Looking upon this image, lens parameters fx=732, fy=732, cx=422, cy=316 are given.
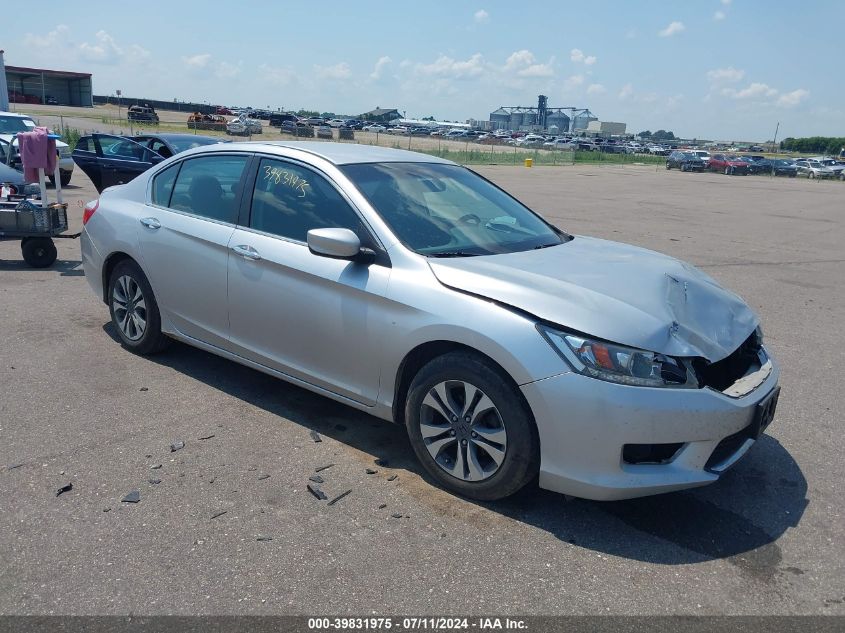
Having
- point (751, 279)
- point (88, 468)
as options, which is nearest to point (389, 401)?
point (88, 468)

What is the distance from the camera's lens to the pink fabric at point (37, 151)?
26.8 feet

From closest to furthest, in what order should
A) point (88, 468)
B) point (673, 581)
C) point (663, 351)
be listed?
point (673, 581)
point (663, 351)
point (88, 468)

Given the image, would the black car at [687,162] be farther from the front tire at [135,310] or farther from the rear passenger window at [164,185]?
the front tire at [135,310]

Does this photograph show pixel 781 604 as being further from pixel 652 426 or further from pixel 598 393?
pixel 598 393

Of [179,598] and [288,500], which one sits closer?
[179,598]

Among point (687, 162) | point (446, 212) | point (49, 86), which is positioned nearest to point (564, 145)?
point (687, 162)

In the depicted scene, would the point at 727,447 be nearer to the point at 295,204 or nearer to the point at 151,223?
the point at 295,204

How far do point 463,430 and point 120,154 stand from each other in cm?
1232

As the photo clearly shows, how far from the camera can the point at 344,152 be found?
478cm

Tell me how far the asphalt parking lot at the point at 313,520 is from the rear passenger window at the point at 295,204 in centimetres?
122

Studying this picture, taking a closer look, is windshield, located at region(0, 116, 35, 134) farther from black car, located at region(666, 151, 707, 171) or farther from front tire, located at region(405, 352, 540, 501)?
black car, located at region(666, 151, 707, 171)

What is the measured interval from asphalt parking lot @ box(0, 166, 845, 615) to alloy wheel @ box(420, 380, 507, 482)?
20 cm

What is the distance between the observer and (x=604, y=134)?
14738cm

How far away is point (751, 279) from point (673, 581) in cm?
802
